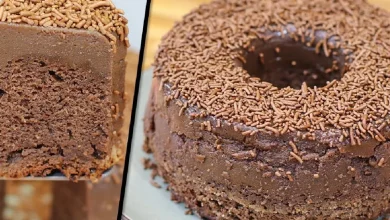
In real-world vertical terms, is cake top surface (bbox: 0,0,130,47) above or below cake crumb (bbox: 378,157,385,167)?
above

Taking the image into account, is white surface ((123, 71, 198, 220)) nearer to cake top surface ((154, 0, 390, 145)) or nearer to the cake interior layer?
cake top surface ((154, 0, 390, 145))

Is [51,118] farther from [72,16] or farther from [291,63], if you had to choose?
[291,63]

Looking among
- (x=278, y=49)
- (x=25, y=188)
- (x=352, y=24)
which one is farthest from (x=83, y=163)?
(x=352, y=24)

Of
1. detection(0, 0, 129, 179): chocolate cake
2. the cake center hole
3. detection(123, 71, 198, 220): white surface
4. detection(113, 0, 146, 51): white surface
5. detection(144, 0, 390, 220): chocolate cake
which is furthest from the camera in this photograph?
the cake center hole

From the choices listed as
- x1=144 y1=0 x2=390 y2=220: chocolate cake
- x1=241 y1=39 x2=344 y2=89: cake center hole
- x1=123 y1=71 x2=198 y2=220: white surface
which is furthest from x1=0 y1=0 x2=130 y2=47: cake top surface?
x1=241 y1=39 x2=344 y2=89: cake center hole

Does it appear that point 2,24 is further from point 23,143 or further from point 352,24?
point 352,24

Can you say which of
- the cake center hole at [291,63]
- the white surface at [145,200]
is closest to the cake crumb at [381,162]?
the cake center hole at [291,63]

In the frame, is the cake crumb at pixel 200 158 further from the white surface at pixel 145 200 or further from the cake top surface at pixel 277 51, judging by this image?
the white surface at pixel 145 200
